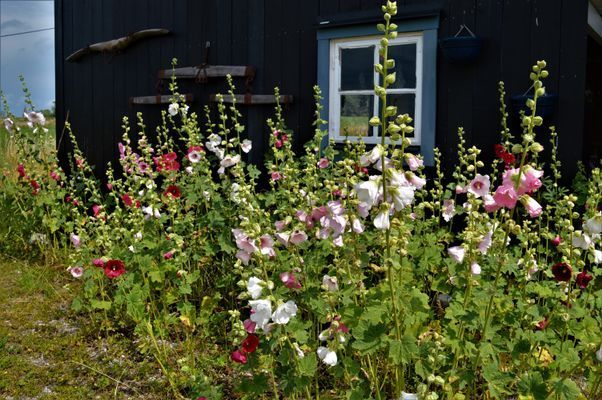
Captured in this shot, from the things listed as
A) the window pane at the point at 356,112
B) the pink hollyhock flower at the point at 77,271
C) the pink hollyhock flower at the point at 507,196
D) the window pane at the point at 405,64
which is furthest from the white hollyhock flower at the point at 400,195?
the window pane at the point at 356,112

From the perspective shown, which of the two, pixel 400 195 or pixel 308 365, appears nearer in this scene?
pixel 400 195

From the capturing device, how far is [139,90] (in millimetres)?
7035

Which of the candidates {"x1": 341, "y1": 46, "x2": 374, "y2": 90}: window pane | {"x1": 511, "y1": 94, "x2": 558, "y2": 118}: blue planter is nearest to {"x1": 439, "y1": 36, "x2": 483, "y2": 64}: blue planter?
{"x1": 511, "y1": 94, "x2": 558, "y2": 118}: blue planter

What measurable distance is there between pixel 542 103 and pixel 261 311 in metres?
2.86

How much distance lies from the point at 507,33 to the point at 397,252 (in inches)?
104

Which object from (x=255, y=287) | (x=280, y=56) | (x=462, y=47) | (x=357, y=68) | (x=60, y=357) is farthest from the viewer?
(x=280, y=56)

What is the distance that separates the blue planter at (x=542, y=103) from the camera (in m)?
4.00

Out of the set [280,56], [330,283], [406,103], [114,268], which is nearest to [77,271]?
[114,268]

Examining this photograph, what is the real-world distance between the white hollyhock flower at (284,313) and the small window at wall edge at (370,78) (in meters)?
2.76

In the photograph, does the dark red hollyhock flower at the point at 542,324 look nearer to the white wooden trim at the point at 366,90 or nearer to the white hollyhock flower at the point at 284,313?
the white hollyhock flower at the point at 284,313

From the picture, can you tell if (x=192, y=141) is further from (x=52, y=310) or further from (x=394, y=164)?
(x=394, y=164)

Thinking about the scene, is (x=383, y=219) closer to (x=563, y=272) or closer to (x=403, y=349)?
(x=403, y=349)

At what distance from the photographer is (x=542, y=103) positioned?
400 centimetres

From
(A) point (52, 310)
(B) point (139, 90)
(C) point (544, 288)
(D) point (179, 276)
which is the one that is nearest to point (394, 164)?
(C) point (544, 288)
